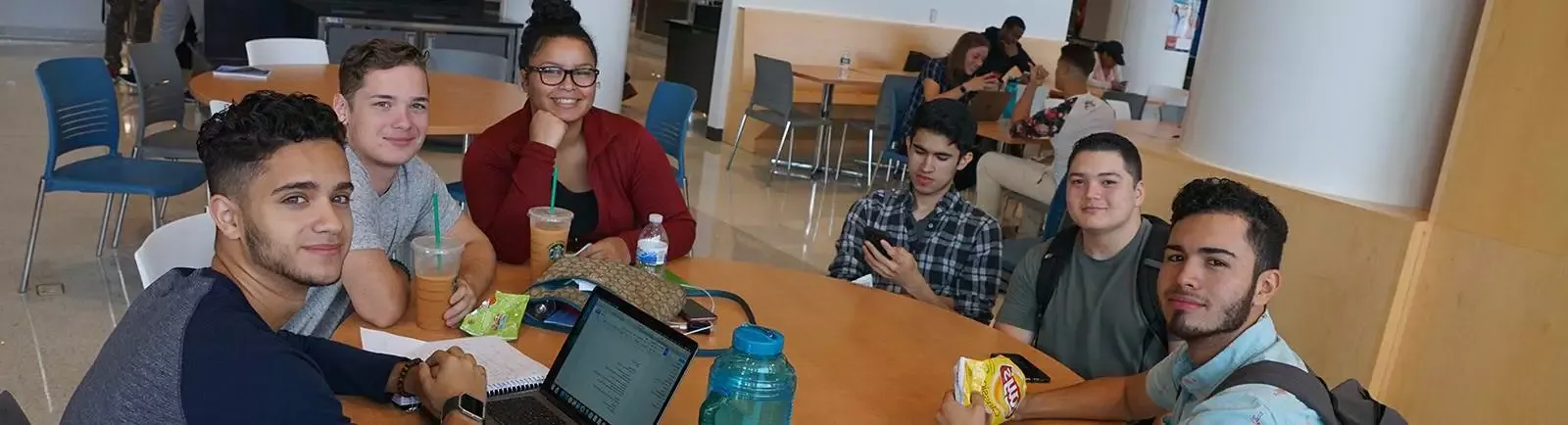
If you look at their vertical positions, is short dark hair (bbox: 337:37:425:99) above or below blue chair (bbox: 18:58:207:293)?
above

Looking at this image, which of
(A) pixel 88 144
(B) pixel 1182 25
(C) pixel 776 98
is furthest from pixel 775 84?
(B) pixel 1182 25

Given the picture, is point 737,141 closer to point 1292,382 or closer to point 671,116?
point 671,116

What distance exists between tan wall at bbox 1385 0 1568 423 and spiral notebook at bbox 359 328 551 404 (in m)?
2.31

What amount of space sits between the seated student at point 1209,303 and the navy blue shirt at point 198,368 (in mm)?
957

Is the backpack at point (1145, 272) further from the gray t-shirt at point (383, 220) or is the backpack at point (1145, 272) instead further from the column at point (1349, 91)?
the gray t-shirt at point (383, 220)

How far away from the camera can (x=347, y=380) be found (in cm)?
179

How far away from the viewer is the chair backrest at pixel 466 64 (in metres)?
6.16

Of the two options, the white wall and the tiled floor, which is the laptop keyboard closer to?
the tiled floor

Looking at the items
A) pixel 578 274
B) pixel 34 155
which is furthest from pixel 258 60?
pixel 578 274

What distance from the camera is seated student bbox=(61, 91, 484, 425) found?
1.36m

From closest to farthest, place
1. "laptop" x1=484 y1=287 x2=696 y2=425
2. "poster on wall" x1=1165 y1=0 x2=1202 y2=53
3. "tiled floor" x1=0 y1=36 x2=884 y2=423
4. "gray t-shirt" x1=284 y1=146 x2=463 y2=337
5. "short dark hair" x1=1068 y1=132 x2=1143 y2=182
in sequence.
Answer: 1. "laptop" x1=484 y1=287 x2=696 y2=425
2. "gray t-shirt" x1=284 y1=146 x2=463 y2=337
3. "short dark hair" x1=1068 y1=132 x2=1143 y2=182
4. "tiled floor" x1=0 y1=36 x2=884 y2=423
5. "poster on wall" x1=1165 y1=0 x2=1202 y2=53

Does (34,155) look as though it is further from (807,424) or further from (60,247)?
(807,424)

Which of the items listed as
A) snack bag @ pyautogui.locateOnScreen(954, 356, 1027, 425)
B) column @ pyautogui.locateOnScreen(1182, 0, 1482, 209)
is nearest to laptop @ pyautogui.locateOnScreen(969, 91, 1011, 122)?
column @ pyautogui.locateOnScreen(1182, 0, 1482, 209)

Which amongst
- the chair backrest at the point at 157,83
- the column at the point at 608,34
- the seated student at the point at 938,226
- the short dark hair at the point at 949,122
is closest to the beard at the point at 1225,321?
the seated student at the point at 938,226
